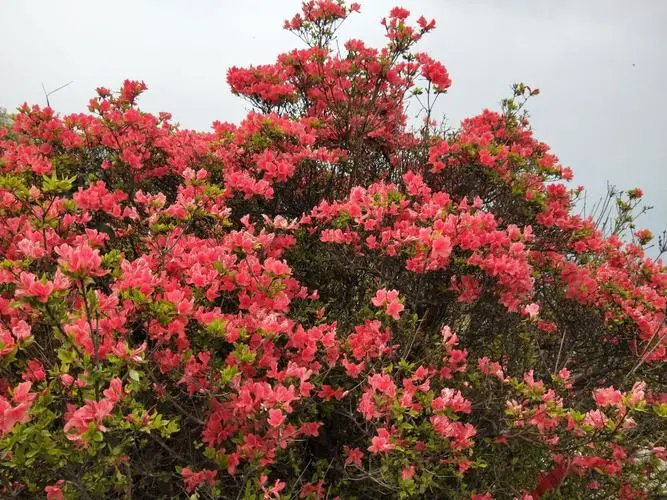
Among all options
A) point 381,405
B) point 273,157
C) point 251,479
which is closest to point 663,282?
point 381,405

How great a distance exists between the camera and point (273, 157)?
12.5ft

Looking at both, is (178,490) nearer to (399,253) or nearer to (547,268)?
(399,253)

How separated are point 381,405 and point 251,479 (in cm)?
73

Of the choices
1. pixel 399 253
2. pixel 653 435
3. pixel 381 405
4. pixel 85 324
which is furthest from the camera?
pixel 653 435

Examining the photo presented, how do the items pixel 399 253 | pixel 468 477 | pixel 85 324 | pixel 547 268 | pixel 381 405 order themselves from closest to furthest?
1. pixel 85 324
2. pixel 381 405
3. pixel 399 253
4. pixel 468 477
5. pixel 547 268

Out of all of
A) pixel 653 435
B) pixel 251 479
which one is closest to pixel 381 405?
pixel 251 479

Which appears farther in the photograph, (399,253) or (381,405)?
(399,253)

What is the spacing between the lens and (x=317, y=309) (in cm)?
315

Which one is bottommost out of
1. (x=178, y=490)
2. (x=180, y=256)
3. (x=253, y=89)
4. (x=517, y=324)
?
(x=178, y=490)

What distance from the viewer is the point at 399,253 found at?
298cm

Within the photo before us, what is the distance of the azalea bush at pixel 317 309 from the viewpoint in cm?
205

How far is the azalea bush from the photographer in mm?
2053

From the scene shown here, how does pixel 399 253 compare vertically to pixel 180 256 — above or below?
above

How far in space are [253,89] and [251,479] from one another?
3.75 m
